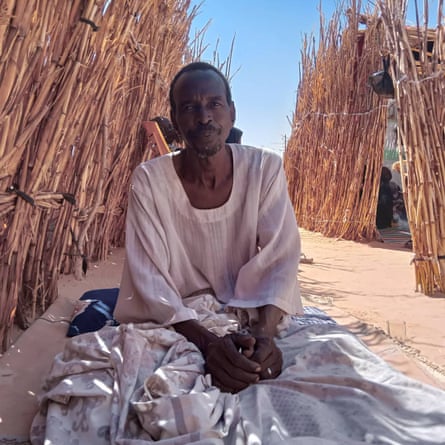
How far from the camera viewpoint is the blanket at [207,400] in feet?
3.46

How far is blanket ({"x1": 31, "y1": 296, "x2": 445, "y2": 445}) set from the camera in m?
1.06

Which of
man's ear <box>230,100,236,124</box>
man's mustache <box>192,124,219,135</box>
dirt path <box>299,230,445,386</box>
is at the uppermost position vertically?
man's ear <box>230,100,236,124</box>

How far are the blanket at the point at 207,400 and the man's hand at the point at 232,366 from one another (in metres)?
0.03

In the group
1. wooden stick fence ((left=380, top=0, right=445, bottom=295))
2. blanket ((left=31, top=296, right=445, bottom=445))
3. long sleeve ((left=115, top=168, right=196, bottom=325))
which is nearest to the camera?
blanket ((left=31, top=296, right=445, bottom=445))

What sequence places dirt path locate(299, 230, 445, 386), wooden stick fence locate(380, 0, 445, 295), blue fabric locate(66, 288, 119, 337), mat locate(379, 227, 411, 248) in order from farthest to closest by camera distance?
mat locate(379, 227, 411, 248)
wooden stick fence locate(380, 0, 445, 295)
dirt path locate(299, 230, 445, 386)
blue fabric locate(66, 288, 119, 337)

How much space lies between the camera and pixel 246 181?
5.71 ft

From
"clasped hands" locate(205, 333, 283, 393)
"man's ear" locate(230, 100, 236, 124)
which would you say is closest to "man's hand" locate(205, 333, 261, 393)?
"clasped hands" locate(205, 333, 283, 393)

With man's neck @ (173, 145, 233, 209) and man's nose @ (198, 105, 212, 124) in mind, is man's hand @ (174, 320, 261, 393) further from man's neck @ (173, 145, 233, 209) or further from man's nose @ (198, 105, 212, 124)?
man's nose @ (198, 105, 212, 124)

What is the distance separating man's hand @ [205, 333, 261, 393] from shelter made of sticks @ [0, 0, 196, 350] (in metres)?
0.97

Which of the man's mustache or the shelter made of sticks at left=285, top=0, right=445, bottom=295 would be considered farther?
the shelter made of sticks at left=285, top=0, right=445, bottom=295

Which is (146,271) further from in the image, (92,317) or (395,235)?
(395,235)

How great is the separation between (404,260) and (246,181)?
3573 millimetres

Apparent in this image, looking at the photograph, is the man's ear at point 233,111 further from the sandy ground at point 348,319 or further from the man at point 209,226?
the sandy ground at point 348,319

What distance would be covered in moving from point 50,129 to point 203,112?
0.68m
